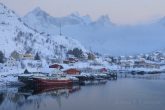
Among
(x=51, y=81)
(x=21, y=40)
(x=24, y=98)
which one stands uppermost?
(x=21, y=40)

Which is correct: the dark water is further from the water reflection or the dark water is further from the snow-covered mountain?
the snow-covered mountain

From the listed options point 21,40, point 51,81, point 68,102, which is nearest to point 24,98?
point 68,102

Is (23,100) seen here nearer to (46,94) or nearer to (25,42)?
(46,94)

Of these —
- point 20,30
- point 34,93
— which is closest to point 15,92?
point 34,93

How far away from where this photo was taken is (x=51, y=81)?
57.8 meters

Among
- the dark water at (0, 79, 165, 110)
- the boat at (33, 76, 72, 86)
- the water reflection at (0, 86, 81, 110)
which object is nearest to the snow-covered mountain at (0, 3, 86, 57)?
the boat at (33, 76, 72, 86)

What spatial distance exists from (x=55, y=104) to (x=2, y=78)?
19.9m

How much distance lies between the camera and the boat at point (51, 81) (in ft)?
183

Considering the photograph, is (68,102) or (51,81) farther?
(51,81)

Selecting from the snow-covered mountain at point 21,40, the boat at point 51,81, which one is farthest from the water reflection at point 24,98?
the snow-covered mountain at point 21,40

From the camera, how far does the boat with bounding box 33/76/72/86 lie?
183 ft

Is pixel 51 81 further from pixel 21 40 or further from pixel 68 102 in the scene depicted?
pixel 21 40

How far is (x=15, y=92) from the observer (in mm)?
47250

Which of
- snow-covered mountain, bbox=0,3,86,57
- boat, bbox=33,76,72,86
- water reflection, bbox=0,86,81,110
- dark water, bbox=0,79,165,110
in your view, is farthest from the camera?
snow-covered mountain, bbox=0,3,86,57
